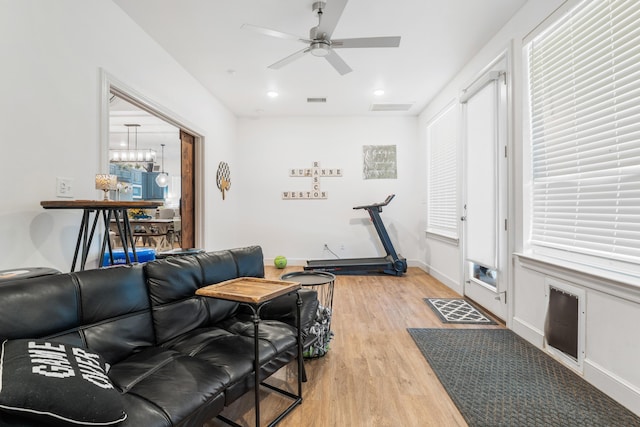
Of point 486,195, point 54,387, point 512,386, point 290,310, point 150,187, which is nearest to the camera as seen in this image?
point 54,387

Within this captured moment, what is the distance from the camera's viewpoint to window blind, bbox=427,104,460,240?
4188mm

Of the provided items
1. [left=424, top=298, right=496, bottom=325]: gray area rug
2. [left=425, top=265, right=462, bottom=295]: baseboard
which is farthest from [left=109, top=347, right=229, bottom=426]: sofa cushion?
[left=425, top=265, right=462, bottom=295]: baseboard

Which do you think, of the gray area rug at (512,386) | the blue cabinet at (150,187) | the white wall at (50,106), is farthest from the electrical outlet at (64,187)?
the blue cabinet at (150,187)

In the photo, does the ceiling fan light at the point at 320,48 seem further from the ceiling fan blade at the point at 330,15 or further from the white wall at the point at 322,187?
the white wall at the point at 322,187

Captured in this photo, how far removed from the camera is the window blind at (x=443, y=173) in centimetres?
419

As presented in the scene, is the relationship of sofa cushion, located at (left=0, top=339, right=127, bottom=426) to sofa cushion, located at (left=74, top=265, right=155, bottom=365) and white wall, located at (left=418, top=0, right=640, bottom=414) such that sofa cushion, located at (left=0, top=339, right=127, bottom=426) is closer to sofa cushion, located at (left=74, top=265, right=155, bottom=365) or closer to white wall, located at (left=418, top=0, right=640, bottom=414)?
sofa cushion, located at (left=74, top=265, right=155, bottom=365)

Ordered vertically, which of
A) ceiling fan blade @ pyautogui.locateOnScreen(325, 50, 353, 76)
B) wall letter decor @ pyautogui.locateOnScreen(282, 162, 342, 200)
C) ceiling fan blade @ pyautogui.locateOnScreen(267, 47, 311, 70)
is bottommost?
wall letter decor @ pyautogui.locateOnScreen(282, 162, 342, 200)

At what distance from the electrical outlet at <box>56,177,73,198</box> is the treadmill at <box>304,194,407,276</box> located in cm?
335

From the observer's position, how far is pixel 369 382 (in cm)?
200

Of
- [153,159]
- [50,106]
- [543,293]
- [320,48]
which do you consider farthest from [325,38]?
[153,159]

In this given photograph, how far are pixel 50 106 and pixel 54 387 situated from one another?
190 cm

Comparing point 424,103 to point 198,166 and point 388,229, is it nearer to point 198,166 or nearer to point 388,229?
point 388,229

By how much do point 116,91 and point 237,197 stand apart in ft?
10.6

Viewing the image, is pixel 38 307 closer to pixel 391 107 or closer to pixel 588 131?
pixel 588 131
